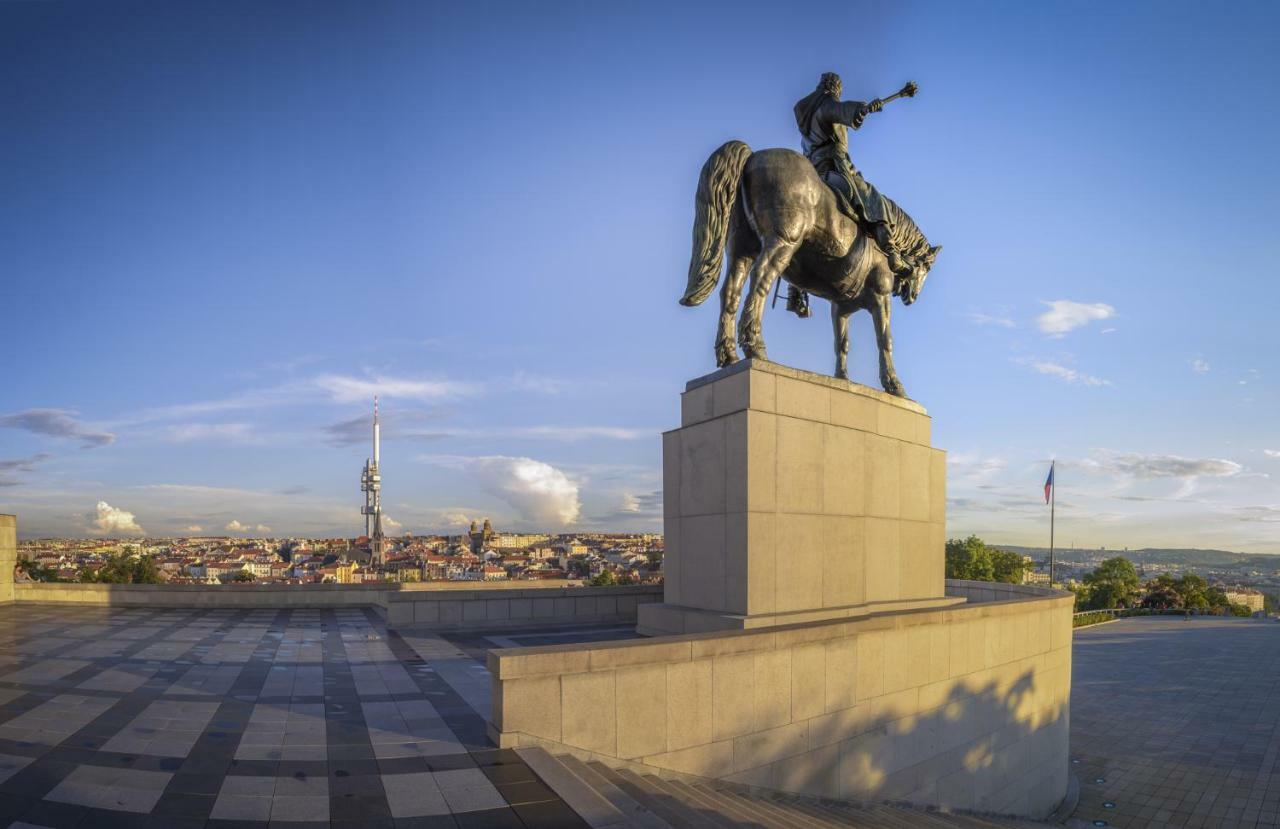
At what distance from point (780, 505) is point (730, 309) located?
126 inches

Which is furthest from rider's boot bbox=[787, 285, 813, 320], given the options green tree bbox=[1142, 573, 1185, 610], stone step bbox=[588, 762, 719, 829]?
green tree bbox=[1142, 573, 1185, 610]

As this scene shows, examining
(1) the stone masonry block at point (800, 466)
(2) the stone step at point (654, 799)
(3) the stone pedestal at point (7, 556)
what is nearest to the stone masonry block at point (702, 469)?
(1) the stone masonry block at point (800, 466)

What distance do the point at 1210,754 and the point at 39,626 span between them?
26186mm

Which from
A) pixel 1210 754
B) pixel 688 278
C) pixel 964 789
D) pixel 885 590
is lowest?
pixel 1210 754

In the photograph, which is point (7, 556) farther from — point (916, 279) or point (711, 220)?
point (916, 279)

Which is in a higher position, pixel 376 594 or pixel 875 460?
pixel 875 460

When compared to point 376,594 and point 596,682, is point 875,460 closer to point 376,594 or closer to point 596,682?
point 596,682

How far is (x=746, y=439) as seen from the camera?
31.9ft

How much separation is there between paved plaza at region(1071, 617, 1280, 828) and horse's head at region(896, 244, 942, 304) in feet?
34.3

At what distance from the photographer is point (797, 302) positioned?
45.0 ft

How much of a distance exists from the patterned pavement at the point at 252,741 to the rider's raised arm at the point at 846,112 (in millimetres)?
10615

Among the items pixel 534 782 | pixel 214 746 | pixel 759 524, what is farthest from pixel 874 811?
pixel 214 746

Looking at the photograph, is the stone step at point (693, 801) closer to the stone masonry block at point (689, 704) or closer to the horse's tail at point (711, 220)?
the stone masonry block at point (689, 704)

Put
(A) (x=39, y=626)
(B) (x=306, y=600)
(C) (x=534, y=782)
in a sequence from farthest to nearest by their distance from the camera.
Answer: (B) (x=306, y=600) → (A) (x=39, y=626) → (C) (x=534, y=782)
